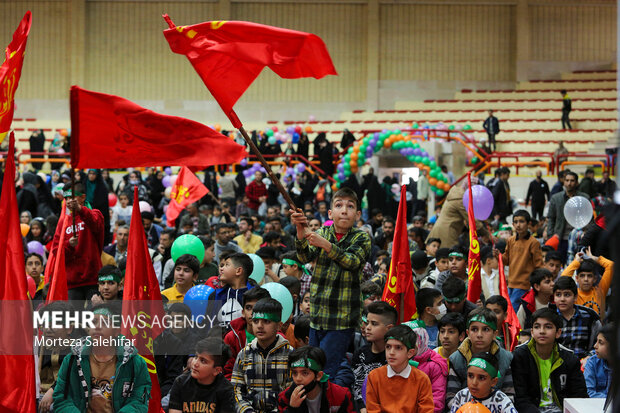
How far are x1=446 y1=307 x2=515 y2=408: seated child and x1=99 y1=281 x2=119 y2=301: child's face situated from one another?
9.05 ft

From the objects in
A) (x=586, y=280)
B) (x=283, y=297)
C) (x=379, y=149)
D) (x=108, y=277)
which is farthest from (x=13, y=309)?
(x=379, y=149)

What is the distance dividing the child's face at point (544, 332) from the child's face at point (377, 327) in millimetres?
1033

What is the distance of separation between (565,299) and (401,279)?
1344 millimetres

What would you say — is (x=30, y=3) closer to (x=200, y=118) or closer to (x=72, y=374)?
(x=200, y=118)

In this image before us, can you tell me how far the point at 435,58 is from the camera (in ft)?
103

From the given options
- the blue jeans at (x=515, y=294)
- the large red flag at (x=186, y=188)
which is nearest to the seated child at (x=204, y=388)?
the blue jeans at (x=515, y=294)

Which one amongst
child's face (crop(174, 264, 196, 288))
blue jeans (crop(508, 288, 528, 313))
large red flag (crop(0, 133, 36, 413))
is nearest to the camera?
large red flag (crop(0, 133, 36, 413))

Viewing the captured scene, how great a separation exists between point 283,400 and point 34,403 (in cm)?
156

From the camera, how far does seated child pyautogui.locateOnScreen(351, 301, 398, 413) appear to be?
5832 mm

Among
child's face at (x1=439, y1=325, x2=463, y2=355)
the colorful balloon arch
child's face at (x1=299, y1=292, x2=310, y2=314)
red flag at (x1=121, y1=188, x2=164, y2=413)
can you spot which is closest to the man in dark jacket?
the colorful balloon arch

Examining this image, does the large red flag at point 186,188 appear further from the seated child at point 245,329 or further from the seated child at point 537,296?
the seated child at point 245,329

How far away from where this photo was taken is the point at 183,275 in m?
7.66

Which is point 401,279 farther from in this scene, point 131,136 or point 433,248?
point 433,248

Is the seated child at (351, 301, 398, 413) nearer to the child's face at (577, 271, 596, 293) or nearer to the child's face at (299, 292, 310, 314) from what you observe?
the child's face at (299, 292, 310, 314)
